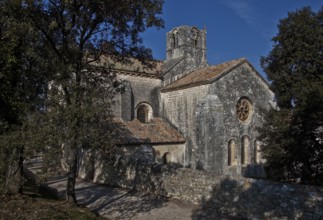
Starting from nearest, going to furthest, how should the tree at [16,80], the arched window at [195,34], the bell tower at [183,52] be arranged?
the tree at [16,80] < the bell tower at [183,52] < the arched window at [195,34]

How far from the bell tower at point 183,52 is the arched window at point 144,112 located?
2.63 meters

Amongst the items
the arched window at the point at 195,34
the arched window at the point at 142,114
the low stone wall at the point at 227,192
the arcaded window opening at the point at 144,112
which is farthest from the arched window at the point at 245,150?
the arched window at the point at 195,34

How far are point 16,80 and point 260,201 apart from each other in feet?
30.7

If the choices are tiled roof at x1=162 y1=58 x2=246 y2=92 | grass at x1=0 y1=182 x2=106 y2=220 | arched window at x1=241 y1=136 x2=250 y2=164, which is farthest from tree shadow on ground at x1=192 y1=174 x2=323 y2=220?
arched window at x1=241 y1=136 x2=250 y2=164

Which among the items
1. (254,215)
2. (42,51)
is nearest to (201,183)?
(254,215)

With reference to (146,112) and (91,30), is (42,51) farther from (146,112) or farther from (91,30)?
(146,112)

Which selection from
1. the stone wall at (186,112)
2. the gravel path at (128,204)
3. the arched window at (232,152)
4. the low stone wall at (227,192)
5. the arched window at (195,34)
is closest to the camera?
the low stone wall at (227,192)

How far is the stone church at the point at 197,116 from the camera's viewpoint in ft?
66.6

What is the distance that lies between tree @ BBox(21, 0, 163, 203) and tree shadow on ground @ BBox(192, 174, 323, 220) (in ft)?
14.7

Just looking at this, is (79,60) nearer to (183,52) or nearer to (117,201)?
(117,201)

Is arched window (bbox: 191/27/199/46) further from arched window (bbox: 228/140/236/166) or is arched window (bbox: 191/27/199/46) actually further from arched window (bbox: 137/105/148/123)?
arched window (bbox: 228/140/236/166)

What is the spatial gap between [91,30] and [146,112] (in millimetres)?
15290

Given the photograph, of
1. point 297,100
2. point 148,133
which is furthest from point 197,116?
point 297,100

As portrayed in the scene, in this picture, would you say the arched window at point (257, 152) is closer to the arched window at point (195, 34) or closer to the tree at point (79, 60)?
the arched window at point (195, 34)
